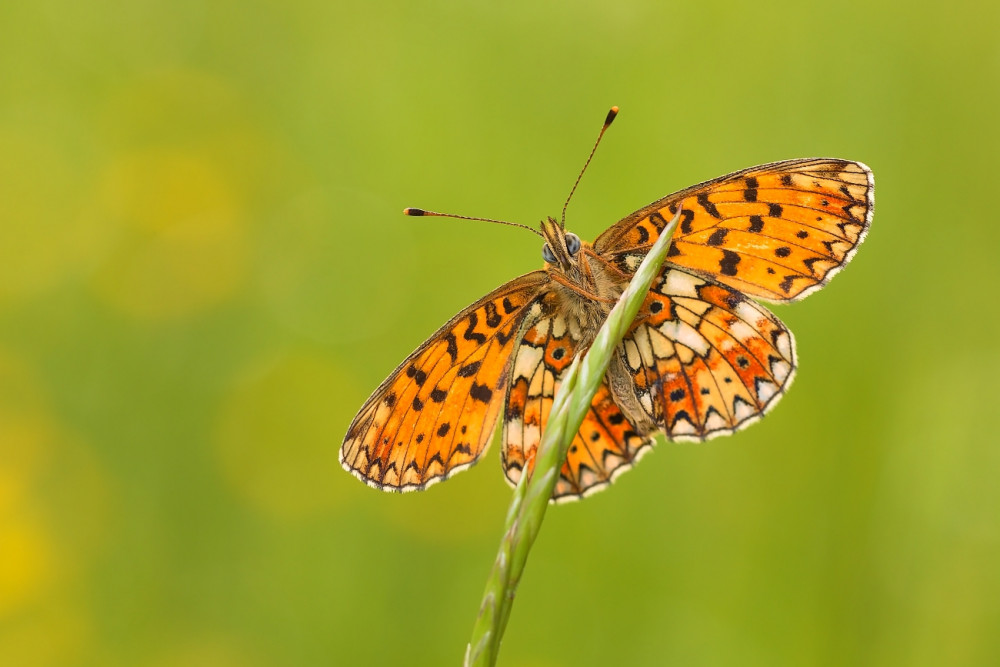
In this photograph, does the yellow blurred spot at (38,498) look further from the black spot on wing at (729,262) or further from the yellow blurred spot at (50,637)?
the black spot on wing at (729,262)

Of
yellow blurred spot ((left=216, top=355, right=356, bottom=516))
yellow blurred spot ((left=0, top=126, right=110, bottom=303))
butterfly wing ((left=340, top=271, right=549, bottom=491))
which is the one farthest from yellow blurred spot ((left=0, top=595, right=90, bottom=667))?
butterfly wing ((left=340, top=271, right=549, bottom=491))

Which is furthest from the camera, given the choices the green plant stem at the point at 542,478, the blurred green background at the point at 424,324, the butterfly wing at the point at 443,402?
the blurred green background at the point at 424,324

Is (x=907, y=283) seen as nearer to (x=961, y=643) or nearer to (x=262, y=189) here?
(x=961, y=643)

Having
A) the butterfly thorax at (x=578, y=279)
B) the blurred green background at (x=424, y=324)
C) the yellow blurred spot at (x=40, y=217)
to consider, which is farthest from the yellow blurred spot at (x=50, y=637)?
the butterfly thorax at (x=578, y=279)

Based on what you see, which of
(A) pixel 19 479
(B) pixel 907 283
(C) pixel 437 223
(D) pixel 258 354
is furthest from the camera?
(C) pixel 437 223

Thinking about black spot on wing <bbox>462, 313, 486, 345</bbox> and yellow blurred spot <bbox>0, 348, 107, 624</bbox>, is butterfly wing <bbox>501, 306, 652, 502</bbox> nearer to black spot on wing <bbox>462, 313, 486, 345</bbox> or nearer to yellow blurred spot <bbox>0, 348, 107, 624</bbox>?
black spot on wing <bbox>462, 313, 486, 345</bbox>

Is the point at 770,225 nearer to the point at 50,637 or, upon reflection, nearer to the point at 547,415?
the point at 547,415

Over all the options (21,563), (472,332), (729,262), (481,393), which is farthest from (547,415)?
(21,563)

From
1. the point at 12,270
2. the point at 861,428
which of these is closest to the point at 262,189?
the point at 12,270
